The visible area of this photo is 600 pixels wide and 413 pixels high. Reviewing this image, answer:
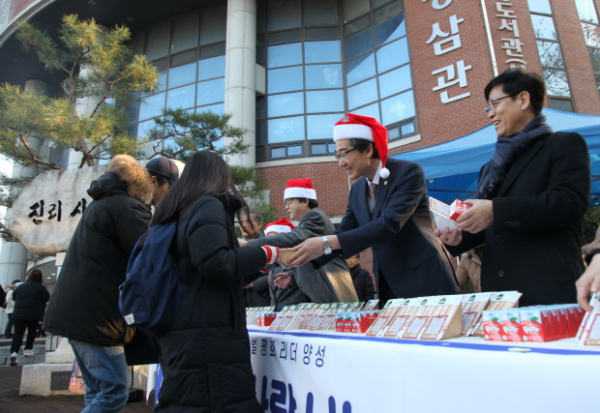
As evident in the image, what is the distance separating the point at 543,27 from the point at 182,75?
12053 millimetres

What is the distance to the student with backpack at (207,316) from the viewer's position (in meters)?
1.64

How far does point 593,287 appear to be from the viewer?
1.09 meters

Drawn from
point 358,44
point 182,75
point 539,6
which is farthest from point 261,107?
point 539,6

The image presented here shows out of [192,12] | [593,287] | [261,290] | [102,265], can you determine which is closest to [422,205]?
[593,287]

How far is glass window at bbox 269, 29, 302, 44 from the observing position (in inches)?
610

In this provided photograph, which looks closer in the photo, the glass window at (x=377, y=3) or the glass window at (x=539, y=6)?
the glass window at (x=539, y=6)

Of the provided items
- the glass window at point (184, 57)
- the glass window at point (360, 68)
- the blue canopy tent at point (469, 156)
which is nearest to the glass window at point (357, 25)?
the glass window at point (360, 68)

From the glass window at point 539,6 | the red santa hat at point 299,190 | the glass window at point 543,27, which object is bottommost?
the red santa hat at point 299,190

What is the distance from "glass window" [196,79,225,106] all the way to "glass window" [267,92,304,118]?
1.81 m

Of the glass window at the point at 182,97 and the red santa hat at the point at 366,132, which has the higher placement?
Answer: the glass window at the point at 182,97

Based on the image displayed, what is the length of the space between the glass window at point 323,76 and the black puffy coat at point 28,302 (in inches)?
402

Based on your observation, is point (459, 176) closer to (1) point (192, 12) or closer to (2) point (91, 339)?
(2) point (91, 339)

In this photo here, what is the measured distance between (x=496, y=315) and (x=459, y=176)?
15.4ft

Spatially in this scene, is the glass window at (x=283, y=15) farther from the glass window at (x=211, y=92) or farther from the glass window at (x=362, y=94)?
the glass window at (x=362, y=94)
